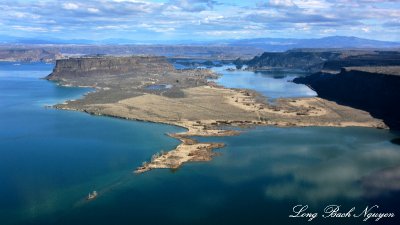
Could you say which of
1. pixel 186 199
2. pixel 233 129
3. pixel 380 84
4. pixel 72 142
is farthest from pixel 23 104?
pixel 380 84

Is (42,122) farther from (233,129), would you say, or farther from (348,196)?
(348,196)

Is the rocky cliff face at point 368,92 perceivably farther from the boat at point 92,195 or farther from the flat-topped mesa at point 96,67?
the flat-topped mesa at point 96,67

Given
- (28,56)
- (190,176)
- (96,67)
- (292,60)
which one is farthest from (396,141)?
(28,56)

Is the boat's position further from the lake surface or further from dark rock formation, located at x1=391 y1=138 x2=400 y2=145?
dark rock formation, located at x1=391 y1=138 x2=400 y2=145

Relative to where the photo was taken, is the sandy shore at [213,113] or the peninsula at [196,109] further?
the peninsula at [196,109]

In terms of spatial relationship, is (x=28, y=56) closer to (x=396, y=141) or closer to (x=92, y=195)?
(x=396, y=141)

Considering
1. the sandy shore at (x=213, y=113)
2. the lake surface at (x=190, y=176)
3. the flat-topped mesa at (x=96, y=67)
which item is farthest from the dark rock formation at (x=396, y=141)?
the flat-topped mesa at (x=96, y=67)
